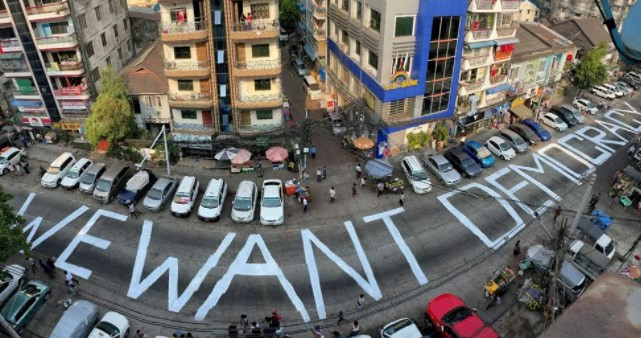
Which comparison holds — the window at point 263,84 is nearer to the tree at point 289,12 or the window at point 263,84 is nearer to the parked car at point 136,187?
the parked car at point 136,187

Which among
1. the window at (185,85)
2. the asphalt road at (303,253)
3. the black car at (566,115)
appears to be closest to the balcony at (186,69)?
the window at (185,85)

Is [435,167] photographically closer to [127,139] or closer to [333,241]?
[333,241]

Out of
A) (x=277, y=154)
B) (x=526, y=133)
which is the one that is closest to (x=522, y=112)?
(x=526, y=133)

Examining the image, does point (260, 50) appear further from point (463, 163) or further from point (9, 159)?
point (9, 159)

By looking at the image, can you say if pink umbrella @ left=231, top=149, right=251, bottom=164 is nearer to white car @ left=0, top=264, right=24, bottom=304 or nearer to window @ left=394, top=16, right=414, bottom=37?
window @ left=394, top=16, right=414, bottom=37

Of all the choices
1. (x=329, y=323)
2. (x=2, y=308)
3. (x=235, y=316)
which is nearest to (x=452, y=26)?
(x=329, y=323)

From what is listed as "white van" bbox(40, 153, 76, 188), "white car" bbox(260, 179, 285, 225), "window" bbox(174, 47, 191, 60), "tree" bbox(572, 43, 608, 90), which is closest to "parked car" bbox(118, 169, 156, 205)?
"white van" bbox(40, 153, 76, 188)
